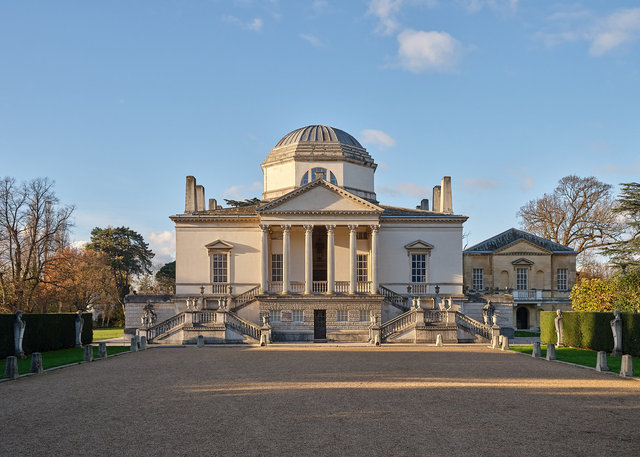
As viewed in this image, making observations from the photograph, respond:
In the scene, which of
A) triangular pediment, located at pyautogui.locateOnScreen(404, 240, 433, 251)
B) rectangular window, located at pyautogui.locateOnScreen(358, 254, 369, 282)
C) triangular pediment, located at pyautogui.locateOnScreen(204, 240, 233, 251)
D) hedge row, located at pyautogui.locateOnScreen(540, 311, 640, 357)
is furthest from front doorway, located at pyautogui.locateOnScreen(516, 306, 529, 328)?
triangular pediment, located at pyautogui.locateOnScreen(204, 240, 233, 251)

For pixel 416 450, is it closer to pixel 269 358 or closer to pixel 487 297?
pixel 269 358

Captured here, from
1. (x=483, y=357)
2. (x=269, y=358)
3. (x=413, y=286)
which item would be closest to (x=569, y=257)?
(x=413, y=286)

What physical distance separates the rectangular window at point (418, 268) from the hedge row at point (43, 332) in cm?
2293

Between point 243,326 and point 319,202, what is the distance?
1069 cm

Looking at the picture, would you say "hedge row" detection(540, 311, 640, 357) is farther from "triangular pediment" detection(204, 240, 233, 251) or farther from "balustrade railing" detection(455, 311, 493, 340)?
"triangular pediment" detection(204, 240, 233, 251)

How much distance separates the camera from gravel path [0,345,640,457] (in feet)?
34.6

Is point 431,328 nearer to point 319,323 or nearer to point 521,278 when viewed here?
point 319,323

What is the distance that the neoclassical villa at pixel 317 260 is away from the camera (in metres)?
40.9

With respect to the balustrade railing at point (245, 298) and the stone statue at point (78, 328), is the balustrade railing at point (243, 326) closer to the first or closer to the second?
the balustrade railing at point (245, 298)

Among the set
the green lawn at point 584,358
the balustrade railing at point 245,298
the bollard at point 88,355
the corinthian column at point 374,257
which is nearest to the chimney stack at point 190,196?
the balustrade railing at point 245,298

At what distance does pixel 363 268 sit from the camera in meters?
44.9

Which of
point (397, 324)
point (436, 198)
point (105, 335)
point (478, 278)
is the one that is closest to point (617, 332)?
point (397, 324)

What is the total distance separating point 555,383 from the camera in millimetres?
18375

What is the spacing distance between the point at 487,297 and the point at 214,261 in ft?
67.7
